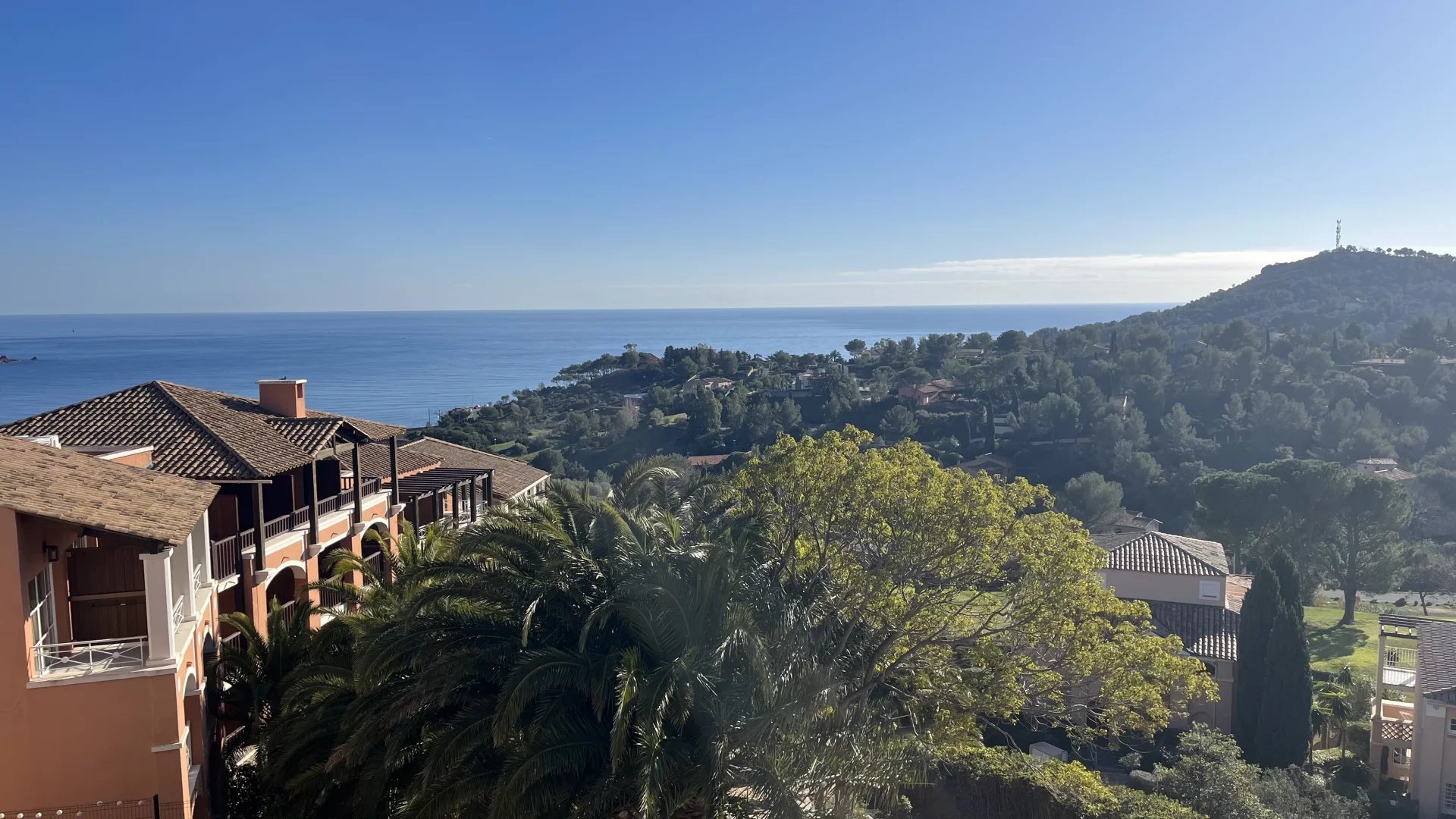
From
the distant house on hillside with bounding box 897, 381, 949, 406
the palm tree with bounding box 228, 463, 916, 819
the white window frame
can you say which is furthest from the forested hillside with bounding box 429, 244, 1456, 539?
the palm tree with bounding box 228, 463, 916, 819

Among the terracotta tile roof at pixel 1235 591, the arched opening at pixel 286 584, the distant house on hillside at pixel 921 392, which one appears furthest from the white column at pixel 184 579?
the distant house on hillside at pixel 921 392

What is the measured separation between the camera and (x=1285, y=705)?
22.1 m

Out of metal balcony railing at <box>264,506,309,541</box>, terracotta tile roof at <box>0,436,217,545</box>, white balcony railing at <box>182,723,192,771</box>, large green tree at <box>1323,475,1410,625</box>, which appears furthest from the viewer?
large green tree at <box>1323,475,1410,625</box>

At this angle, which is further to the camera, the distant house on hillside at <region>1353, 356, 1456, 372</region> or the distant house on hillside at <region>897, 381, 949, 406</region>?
the distant house on hillside at <region>897, 381, 949, 406</region>

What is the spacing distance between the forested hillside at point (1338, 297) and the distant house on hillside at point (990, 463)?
8123 cm

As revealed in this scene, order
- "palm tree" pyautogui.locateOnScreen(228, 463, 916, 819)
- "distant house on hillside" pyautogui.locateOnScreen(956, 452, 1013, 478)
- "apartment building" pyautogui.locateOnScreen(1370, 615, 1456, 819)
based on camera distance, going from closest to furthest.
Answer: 1. "palm tree" pyautogui.locateOnScreen(228, 463, 916, 819)
2. "apartment building" pyautogui.locateOnScreen(1370, 615, 1456, 819)
3. "distant house on hillside" pyautogui.locateOnScreen(956, 452, 1013, 478)

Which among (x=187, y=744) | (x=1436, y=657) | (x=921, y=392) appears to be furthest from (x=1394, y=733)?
(x=921, y=392)

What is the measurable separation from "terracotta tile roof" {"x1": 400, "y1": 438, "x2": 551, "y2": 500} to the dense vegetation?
1296cm

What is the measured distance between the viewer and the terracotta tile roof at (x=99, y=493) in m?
9.96

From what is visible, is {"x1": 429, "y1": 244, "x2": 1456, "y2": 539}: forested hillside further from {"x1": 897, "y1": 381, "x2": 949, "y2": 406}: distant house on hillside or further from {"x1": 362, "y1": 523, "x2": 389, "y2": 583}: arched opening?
{"x1": 362, "y1": 523, "x2": 389, "y2": 583}: arched opening

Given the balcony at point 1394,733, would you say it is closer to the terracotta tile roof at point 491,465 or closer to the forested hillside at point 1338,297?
the terracotta tile roof at point 491,465

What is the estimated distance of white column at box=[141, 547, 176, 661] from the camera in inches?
423

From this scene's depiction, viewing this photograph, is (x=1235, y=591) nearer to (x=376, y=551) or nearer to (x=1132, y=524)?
(x=1132, y=524)

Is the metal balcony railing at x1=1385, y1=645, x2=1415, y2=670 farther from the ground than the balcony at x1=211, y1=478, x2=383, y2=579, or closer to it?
closer to it
